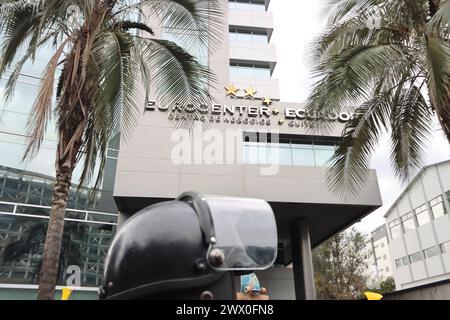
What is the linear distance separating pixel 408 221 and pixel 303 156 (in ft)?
88.9

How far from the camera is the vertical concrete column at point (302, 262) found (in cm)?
1459

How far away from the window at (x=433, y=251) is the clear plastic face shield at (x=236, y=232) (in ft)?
113

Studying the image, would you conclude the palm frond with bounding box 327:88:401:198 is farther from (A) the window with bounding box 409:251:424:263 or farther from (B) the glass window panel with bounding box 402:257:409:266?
(B) the glass window panel with bounding box 402:257:409:266

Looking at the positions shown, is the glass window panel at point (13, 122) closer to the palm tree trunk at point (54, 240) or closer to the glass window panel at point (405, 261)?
the palm tree trunk at point (54, 240)

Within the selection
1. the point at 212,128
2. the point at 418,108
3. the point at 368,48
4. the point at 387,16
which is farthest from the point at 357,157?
the point at 212,128

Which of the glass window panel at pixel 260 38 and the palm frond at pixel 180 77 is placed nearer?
the palm frond at pixel 180 77

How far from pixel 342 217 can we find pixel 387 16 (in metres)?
9.51

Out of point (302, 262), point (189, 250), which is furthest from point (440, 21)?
point (302, 262)

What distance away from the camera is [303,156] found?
14.6 m

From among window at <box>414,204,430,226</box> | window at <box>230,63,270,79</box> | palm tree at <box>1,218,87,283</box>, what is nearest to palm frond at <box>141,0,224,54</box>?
palm tree at <box>1,218,87,283</box>

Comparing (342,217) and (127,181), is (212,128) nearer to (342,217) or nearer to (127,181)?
(127,181)

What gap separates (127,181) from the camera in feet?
→ 42.7

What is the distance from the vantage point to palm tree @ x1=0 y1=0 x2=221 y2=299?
570cm

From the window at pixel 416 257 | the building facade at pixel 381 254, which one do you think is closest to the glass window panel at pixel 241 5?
the window at pixel 416 257
